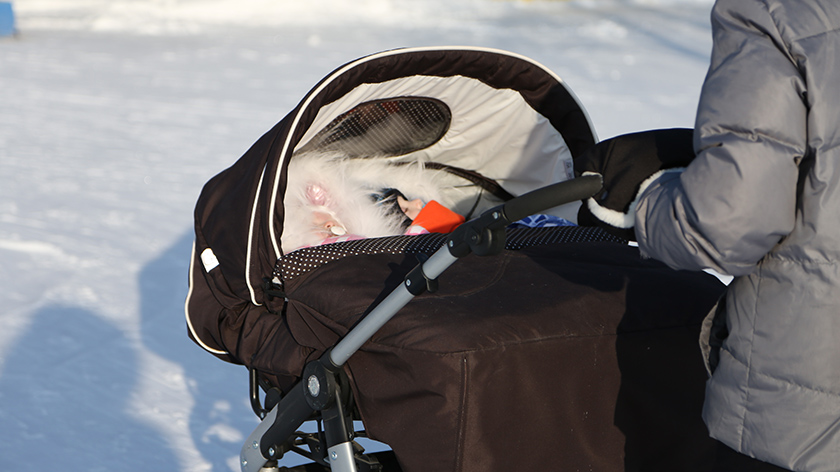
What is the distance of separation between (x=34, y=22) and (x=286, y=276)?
11.3 m

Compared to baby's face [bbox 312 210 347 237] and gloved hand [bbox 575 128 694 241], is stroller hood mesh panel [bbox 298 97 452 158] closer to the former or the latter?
baby's face [bbox 312 210 347 237]

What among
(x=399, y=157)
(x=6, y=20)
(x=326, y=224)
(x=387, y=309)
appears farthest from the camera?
(x=6, y=20)

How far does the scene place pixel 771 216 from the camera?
43.6 inches

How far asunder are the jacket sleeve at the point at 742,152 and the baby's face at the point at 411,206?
1.24 meters

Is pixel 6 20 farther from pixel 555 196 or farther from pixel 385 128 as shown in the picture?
pixel 555 196

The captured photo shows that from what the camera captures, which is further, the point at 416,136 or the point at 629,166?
the point at 416,136

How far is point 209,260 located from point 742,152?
1.24 meters

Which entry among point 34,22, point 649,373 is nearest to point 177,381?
point 649,373

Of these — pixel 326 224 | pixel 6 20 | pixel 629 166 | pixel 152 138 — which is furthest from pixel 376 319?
pixel 6 20

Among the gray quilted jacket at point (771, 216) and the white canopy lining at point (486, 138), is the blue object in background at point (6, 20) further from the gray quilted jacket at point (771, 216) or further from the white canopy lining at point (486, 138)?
the gray quilted jacket at point (771, 216)

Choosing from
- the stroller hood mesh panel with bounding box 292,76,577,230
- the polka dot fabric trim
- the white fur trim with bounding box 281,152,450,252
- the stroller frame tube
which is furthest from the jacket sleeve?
the white fur trim with bounding box 281,152,450,252

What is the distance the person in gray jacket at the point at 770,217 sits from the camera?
1088 millimetres

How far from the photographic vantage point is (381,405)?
1495 millimetres

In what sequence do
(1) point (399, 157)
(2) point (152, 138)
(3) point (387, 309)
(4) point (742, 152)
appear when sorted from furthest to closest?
(2) point (152, 138) → (1) point (399, 157) → (3) point (387, 309) → (4) point (742, 152)
